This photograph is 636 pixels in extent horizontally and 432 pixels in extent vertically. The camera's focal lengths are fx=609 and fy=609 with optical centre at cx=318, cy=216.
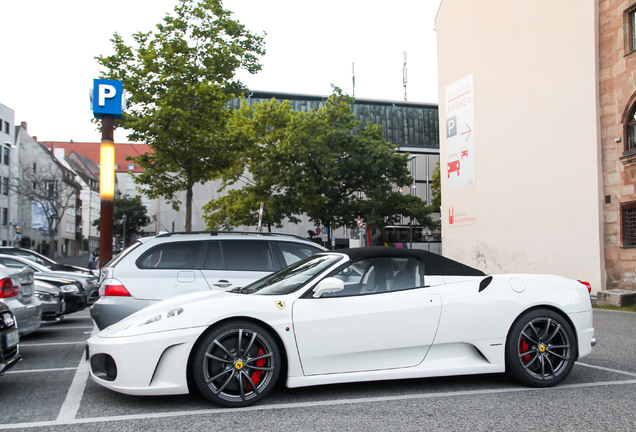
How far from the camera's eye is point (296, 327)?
470 cm

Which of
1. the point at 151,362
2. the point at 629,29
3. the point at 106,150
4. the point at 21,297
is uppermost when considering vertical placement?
the point at 629,29

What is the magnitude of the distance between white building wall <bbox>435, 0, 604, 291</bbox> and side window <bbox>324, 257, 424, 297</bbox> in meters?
16.5

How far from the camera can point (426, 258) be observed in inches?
214

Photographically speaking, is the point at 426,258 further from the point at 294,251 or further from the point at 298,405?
the point at 294,251

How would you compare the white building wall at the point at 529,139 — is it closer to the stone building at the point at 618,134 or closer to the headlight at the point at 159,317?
the stone building at the point at 618,134

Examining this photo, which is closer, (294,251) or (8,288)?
(8,288)

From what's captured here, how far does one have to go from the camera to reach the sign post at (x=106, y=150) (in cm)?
1412

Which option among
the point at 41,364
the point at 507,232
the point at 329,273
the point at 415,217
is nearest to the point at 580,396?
the point at 329,273

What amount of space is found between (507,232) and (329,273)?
21.3 meters

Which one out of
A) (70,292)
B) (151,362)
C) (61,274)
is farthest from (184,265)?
(61,274)

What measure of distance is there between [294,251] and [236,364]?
11.7ft

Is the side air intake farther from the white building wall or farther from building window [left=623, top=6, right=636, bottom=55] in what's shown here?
building window [left=623, top=6, right=636, bottom=55]

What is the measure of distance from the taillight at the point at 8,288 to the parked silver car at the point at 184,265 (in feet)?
2.93

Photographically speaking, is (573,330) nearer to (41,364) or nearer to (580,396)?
(580,396)
